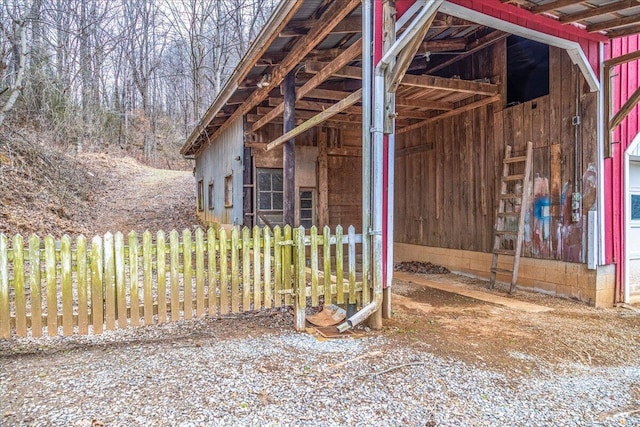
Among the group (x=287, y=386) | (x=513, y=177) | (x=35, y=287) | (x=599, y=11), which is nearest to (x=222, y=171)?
(x=513, y=177)

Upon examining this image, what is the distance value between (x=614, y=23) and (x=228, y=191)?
791cm

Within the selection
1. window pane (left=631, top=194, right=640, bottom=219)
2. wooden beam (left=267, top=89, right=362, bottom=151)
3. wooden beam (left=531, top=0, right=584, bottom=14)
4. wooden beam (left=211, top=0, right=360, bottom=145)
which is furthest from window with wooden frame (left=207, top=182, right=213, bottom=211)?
window pane (left=631, top=194, right=640, bottom=219)

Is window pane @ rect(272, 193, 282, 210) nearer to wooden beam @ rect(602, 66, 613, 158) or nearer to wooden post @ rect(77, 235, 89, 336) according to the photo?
wooden post @ rect(77, 235, 89, 336)

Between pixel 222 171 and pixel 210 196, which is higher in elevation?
pixel 222 171

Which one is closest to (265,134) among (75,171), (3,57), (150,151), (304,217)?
(304,217)

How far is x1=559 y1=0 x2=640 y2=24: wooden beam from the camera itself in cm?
416

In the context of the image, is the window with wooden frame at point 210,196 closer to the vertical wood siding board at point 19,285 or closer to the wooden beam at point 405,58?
the vertical wood siding board at point 19,285

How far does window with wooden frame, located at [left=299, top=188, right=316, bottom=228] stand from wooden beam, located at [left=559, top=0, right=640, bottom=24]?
576cm

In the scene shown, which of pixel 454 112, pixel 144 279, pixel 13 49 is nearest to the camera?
pixel 144 279

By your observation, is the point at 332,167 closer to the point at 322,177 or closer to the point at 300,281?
the point at 322,177

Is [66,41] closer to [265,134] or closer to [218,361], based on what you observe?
[265,134]

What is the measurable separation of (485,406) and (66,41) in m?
19.1

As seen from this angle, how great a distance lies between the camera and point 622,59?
16.5ft

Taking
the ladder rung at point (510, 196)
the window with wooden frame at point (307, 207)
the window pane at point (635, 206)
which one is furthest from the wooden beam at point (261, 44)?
the window pane at point (635, 206)
